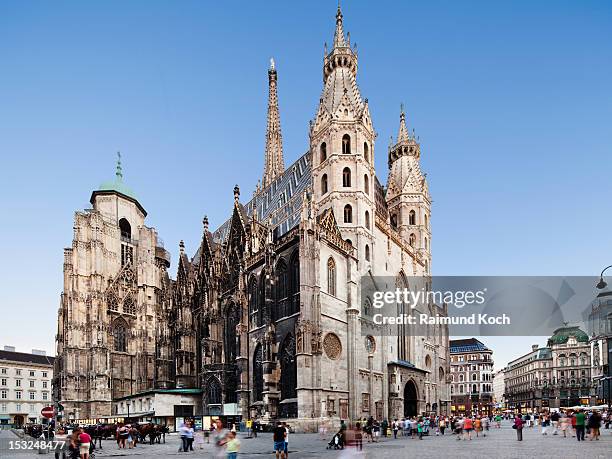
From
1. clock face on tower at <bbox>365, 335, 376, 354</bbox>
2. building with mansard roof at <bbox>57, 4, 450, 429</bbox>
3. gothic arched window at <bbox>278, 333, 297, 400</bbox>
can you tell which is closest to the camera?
gothic arched window at <bbox>278, 333, 297, 400</bbox>

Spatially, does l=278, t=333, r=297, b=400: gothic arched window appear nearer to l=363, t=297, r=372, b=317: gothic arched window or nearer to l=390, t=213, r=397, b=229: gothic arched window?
l=363, t=297, r=372, b=317: gothic arched window

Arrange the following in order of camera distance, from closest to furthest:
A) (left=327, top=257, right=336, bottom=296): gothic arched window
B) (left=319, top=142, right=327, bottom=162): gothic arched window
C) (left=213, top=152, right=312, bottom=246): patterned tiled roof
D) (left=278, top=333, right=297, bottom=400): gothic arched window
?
(left=278, top=333, right=297, bottom=400): gothic arched window, (left=327, top=257, right=336, bottom=296): gothic arched window, (left=319, top=142, right=327, bottom=162): gothic arched window, (left=213, top=152, right=312, bottom=246): patterned tiled roof

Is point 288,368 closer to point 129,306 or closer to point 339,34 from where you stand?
point 339,34

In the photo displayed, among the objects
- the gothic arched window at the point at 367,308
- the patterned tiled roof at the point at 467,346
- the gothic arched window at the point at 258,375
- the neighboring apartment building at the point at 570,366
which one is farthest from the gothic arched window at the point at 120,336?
the neighboring apartment building at the point at 570,366

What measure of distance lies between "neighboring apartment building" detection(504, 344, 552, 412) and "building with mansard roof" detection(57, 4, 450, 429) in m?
88.4

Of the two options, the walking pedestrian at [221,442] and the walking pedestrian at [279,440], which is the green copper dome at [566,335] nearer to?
the walking pedestrian at [279,440]

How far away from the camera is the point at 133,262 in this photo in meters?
89.5

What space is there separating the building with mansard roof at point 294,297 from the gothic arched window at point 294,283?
168 millimetres

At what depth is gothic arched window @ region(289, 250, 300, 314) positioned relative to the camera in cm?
5284

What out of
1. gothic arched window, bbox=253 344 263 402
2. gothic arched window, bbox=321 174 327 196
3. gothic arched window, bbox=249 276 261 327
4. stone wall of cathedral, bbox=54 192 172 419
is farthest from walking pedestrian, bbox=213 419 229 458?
stone wall of cathedral, bbox=54 192 172 419

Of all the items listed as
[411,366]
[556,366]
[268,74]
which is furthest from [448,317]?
[556,366]

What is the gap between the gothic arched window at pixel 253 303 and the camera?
58781 millimetres

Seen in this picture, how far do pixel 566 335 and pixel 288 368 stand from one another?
121025 millimetres

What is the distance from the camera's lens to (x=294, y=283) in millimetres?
53688
